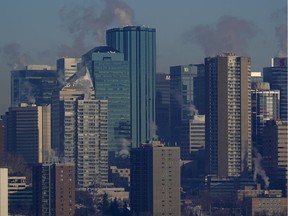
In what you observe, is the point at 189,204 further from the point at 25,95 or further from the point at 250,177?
the point at 25,95

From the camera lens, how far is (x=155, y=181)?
3888 centimetres

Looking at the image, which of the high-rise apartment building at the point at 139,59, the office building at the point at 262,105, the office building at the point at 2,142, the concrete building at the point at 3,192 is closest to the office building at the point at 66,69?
the high-rise apartment building at the point at 139,59

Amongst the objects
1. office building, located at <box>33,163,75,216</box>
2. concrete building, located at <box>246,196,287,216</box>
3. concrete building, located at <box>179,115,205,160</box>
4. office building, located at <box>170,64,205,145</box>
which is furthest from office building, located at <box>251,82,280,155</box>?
office building, located at <box>33,163,75,216</box>

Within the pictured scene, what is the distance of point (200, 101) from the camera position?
5153cm

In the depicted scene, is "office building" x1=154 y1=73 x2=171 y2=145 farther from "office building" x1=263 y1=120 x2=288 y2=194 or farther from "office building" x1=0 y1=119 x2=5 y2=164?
"office building" x1=0 y1=119 x2=5 y2=164

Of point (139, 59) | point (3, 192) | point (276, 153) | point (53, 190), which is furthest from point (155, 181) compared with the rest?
point (139, 59)

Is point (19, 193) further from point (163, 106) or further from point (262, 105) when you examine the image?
point (163, 106)

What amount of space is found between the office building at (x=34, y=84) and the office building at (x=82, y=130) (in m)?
1.07

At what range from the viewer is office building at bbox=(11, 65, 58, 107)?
53.0 metres

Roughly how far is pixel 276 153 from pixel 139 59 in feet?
36.7

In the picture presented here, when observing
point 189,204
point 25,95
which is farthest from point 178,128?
point 189,204

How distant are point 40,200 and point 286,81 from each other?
11228 mm

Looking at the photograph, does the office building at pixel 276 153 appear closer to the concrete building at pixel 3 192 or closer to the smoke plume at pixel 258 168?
the smoke plume at pixel 258 168

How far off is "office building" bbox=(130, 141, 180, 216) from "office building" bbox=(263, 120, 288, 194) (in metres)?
2.95
